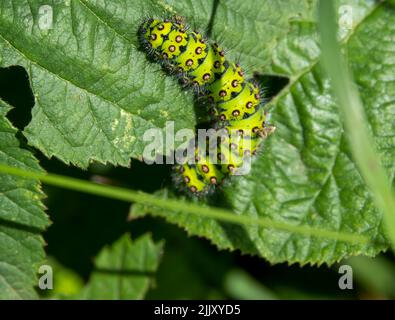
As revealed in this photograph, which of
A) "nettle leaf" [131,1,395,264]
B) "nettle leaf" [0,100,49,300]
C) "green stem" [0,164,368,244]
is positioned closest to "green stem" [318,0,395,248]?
"green stem" [0,164,368,244]

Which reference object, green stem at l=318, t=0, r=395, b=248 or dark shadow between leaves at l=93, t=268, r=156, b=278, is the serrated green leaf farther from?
green stem at l=318, t=0, r=395, b=248

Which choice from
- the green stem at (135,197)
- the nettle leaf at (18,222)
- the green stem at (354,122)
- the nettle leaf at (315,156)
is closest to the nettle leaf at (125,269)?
the nettle leaf at (315,156)

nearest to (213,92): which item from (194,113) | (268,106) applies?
(194,113)

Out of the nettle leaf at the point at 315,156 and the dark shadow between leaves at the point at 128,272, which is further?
the dark shadow between leaves at the point at 128,272

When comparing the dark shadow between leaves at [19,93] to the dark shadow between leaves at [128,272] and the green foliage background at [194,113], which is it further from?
the dark shadow between leaves at [128,272]

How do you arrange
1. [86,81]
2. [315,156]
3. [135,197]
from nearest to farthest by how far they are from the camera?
[135,197] → [86,81] → [315,156]

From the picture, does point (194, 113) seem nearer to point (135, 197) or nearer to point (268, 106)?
point (268, 106)

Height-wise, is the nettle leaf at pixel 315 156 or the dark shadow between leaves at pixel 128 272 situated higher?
the nettle leaf at pixel 315 156
